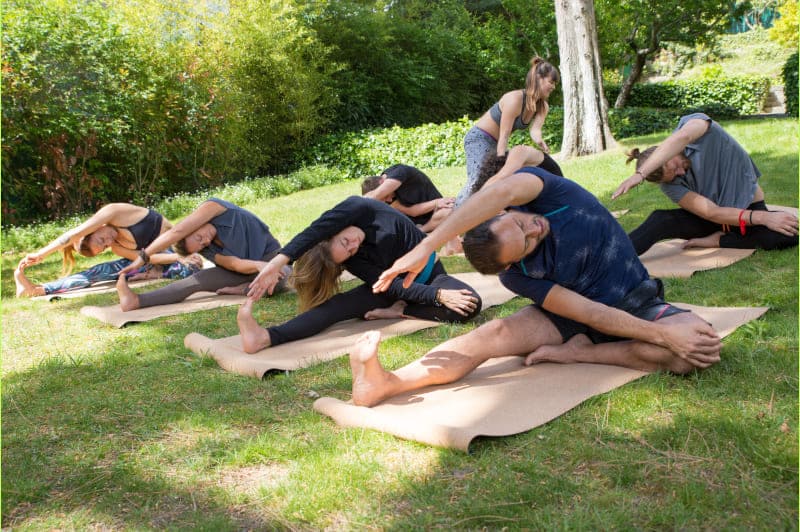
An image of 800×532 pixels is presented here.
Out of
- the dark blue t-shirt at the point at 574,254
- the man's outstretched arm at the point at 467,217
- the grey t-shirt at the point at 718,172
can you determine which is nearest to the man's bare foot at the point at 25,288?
the man's outstretched arm at the point at 467,217

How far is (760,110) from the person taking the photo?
21469 mm

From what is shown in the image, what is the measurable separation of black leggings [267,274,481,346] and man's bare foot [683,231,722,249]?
234cm

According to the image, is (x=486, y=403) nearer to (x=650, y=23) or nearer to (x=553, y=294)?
(x=553, y=294)

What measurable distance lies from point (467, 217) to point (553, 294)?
0.60m

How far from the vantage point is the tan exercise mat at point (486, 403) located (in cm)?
279

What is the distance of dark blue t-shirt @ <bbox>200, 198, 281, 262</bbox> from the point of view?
5977 millimetres

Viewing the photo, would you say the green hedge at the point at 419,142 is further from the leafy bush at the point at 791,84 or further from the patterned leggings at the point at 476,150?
the patterned leggings at the point at 476,150

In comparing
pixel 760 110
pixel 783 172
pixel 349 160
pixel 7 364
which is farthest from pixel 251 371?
pixel 760 110

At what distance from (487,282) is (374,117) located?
12.8m

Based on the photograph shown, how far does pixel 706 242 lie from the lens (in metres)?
5.72

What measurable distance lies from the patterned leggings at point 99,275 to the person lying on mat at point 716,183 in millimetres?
4910

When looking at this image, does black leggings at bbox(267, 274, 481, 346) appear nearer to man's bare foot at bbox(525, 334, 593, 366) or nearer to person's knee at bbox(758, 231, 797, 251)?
man's bare foot at bbox(525, 334, 593, 366)

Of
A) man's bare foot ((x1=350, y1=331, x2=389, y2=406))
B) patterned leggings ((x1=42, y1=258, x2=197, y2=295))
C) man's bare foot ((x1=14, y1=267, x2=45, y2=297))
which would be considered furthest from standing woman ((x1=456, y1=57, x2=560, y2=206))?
man's bare foot ((x1=14, y1=267, x2=45, y2=297))

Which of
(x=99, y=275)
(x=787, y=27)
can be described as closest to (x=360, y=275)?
(x=99, y=275)
